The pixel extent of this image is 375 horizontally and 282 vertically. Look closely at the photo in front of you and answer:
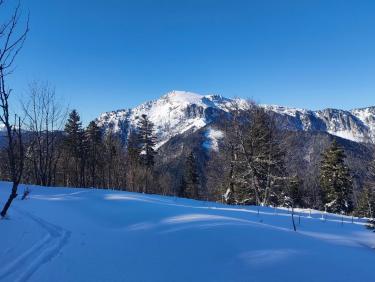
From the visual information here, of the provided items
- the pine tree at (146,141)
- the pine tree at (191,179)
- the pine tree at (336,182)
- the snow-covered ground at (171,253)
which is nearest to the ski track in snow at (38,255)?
the snow-covered ground at (171,253)

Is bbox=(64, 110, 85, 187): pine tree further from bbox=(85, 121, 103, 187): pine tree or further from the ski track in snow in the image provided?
the ski track in snow

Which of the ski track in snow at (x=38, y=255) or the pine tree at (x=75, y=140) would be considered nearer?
the ski track in snow at (x=38, y=255)

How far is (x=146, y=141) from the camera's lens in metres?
55.1

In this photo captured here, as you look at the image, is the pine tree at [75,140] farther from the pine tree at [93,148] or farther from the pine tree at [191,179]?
the pine tree at [191,179]

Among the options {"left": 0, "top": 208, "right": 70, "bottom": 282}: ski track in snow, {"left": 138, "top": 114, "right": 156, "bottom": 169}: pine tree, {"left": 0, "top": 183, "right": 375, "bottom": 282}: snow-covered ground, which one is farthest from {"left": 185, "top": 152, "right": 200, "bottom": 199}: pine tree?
{"left": 0, "top": 208, "right": 70, "bottom": 282}: ski track in snow

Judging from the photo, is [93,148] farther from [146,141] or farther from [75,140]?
[146,141]

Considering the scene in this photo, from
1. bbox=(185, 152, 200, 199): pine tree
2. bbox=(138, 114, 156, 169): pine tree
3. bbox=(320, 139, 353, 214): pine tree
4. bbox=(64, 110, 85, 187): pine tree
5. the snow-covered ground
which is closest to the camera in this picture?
the snow-covered ground

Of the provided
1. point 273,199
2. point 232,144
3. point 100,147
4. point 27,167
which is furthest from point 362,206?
point 27,167

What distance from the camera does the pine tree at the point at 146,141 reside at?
5484 cm

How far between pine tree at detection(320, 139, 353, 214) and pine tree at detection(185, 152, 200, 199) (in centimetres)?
2086

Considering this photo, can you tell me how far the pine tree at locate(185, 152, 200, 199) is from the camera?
183 ft

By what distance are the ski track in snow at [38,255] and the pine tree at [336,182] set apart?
34.4 m

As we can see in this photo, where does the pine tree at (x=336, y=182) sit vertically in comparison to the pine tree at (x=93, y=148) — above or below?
below

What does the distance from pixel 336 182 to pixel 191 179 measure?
23935mm
